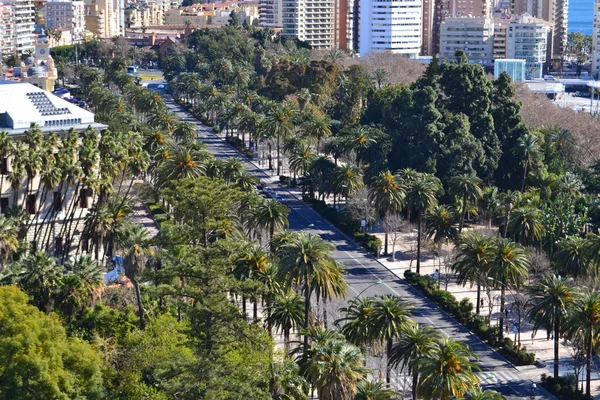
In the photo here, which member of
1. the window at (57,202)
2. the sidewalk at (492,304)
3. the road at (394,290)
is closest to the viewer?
the road at (394,290)

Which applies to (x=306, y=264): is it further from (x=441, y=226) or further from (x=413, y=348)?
(x=441, y=226)

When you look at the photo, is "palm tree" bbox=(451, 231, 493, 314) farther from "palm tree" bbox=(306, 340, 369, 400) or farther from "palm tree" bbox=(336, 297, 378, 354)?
"palm tree" bbox=(306, 340, 369, 400)


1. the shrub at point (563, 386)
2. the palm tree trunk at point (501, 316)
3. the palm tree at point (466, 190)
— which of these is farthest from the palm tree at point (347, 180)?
the shrub at point (563, 386)

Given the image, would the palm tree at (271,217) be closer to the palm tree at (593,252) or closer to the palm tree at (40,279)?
the palm tree at (593,252)

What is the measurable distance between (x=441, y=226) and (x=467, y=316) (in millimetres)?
12688

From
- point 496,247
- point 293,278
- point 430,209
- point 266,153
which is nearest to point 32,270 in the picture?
point 293,278

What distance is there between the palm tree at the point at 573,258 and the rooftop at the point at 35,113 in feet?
132

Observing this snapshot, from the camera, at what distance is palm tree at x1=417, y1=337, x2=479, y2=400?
56.0m

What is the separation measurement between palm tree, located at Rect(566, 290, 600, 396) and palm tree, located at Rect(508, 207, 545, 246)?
2203 cm

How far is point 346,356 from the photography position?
56281 mm

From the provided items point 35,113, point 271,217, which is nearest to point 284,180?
point 35,113

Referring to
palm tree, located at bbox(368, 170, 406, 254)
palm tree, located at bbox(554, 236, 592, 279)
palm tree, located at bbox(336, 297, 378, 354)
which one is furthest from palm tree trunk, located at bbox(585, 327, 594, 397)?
palm tree, located at bbox(368, 170, 406, 254)

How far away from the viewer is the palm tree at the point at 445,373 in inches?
2206

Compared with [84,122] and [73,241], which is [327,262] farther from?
[84,122]
